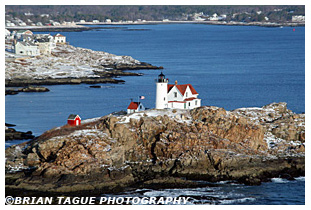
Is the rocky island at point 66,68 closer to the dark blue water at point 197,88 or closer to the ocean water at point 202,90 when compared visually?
the ocean water at point 202,90

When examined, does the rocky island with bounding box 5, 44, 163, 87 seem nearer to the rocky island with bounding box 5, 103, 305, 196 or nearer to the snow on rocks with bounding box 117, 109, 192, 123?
the snow on rocks with bounding box 117, 109, 192, 123

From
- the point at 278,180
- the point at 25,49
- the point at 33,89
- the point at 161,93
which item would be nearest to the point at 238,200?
the point at 278,180

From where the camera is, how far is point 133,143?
4775 centimetres

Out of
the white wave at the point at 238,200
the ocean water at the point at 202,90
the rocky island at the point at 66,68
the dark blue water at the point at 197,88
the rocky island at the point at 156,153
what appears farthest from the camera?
the rocky island at the point at 66,68

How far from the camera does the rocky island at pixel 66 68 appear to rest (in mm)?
92625

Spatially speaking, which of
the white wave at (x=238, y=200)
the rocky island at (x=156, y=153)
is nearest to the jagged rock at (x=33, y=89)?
the rocky island at (x=156, y=153)

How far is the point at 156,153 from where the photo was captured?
46656mm

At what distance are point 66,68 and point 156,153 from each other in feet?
191

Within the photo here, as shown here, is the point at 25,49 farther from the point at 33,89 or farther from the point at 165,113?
the point at 165,113

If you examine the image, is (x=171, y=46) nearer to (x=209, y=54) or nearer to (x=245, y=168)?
(x=209, y=54)

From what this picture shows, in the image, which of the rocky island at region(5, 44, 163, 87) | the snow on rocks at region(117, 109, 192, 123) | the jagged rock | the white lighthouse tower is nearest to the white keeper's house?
the white lighthouse tower

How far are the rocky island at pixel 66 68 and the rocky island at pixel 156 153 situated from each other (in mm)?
42169

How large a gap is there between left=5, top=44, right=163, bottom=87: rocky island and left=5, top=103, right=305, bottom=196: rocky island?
42.2m

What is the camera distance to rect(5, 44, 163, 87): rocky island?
92.6m
